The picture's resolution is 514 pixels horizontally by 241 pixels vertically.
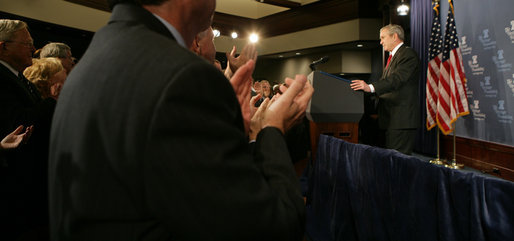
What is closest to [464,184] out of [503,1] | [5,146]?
[5,146]

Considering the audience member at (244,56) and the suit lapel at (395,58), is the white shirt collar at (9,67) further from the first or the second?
the suit lapel at (395,58)

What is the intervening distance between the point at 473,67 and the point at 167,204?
15.0 feet

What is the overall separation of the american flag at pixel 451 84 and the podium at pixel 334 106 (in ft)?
7.14

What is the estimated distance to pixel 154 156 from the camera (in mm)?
490

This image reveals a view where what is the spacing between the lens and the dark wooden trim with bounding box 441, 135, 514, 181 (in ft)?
11.2

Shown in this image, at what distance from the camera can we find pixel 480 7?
3771mm

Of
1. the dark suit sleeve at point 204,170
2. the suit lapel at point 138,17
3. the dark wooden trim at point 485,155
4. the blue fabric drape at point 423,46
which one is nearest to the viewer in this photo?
the dark suit sleeve at point 204,170

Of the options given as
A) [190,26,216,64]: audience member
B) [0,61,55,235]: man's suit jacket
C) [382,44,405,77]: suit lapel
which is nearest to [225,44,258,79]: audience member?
[190,26,216,64]: audience member

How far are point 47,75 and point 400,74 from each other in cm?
315

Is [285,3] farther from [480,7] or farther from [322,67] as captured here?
[480,7]

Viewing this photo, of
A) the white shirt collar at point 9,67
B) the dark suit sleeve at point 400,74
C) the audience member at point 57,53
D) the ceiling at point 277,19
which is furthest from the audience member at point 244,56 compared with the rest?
the ceiling at point 277,19

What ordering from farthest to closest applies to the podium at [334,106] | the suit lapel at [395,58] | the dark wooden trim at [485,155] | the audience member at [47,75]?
the dark wooden trim at [485,155]
the suit lapel at [395,58]
the podium at [334,106]
the audience member at [47,75]

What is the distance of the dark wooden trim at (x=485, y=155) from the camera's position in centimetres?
341

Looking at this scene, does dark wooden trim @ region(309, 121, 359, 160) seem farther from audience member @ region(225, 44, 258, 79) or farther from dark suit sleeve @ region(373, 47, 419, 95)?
audience member @ region(225, 44, 258, 79)
